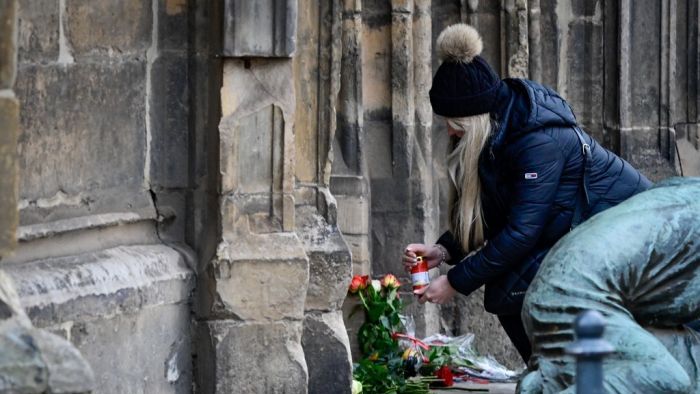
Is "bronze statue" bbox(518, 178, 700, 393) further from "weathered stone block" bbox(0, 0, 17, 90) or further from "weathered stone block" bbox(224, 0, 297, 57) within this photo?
"weathered stone block" bbox(224, 0, 297, 57)

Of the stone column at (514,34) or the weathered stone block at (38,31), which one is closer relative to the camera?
the weathered stone block at (38,31)

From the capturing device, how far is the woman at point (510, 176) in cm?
A: 634

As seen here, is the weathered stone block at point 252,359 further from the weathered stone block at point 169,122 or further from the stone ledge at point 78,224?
the weathered stone block at point 169,122

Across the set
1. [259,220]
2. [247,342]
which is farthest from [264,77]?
[247,342]

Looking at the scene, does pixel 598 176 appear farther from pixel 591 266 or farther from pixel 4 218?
pixel 4 218

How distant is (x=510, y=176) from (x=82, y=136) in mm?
1509

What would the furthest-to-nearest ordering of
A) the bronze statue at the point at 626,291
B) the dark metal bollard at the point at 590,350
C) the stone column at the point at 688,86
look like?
the stone column at the point at 688,86
the bronze statue at the point at 626,291
the dark metal bollard at the point at 590,350

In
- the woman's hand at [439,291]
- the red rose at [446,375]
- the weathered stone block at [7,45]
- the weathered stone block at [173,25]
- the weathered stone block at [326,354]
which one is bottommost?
the red rose at [446,375]

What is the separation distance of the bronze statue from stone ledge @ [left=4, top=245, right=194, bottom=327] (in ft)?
5.68

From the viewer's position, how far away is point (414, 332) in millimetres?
8805

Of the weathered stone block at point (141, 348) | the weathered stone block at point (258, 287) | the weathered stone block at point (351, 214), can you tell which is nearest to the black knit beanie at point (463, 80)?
the weathered stone block at point (258, 287)

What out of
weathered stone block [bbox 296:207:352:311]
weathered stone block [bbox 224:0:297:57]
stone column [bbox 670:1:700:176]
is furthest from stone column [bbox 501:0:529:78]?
weathered stone block [bbox 224:0:297:57]

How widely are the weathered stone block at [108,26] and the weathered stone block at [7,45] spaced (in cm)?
171

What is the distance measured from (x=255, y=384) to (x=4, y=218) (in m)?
2.24
